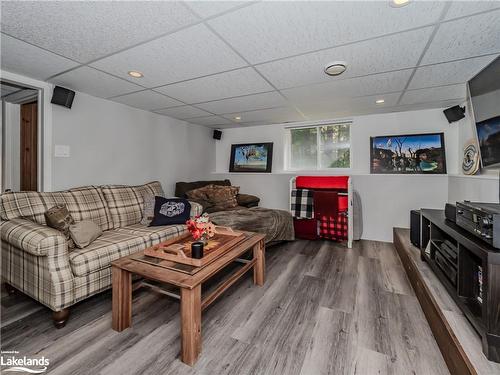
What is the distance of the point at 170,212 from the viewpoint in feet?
9.06

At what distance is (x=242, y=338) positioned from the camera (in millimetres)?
1534

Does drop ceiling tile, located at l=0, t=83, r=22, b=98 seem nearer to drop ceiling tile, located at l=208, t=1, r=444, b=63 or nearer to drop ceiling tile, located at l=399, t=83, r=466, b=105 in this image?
drop ceiling tile, located at l=208, t=1, r=444, b=63

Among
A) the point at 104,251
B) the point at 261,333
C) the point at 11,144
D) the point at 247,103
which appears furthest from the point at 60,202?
the point at 247,103

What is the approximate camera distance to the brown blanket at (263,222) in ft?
9.59

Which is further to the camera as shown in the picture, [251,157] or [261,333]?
[251,157]

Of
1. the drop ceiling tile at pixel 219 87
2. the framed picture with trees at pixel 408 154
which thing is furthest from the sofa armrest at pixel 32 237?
the framed picture with trees at pixel 408 154

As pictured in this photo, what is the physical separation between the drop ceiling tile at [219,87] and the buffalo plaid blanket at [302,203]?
1.65 metres

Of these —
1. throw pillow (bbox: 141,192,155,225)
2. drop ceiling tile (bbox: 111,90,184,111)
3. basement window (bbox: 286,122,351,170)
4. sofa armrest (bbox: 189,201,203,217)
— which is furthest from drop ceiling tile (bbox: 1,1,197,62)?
basement window (bbox: 286,122,351,170)

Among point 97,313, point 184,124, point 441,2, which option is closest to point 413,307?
point 441,2

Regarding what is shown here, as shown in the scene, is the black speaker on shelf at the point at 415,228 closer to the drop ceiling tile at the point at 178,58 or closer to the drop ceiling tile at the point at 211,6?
the drop ceiling tile at the point at 178,58

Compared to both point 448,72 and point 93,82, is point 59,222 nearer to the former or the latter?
point 93,82

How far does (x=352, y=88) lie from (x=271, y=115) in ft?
4.76

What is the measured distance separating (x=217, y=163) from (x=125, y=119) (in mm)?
2137

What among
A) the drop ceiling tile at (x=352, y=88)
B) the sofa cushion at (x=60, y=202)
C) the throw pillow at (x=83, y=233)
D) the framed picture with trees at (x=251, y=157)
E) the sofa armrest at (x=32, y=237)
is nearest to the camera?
the sofa armrest at (x=32, y=237)
